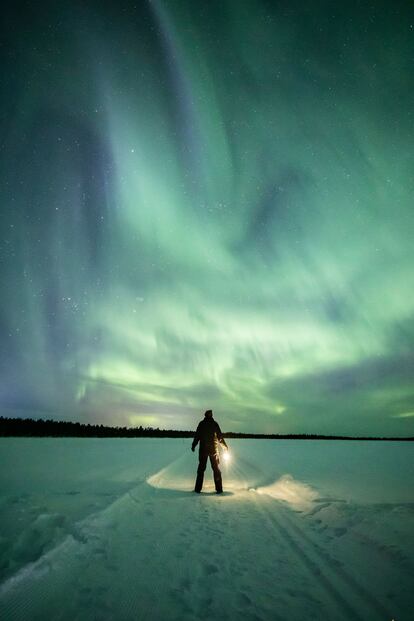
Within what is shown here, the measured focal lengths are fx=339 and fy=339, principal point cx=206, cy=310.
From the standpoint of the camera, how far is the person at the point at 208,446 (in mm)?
8602

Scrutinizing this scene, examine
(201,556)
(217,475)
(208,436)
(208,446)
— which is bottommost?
(201,556)

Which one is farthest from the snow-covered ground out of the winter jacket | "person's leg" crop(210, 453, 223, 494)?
the winter jacket

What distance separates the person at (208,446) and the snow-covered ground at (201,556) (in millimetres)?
537

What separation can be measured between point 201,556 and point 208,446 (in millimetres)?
4720

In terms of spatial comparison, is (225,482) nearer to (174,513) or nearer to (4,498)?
(174,513)

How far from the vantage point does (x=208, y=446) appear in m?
8.92

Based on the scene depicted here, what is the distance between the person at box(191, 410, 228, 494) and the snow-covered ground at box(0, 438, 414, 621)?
54cm

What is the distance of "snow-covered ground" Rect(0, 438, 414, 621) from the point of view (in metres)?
3.09

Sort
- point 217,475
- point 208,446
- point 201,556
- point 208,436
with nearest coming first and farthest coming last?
point 201,556
point 217,475
point 208,446
point 208,436

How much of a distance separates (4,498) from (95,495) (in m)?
1.84

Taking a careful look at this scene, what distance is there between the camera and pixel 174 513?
6.27 metres

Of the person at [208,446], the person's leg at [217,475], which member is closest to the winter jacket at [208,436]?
Result: the person at [208,446]

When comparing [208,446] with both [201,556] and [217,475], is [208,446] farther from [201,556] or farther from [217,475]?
[201,556]

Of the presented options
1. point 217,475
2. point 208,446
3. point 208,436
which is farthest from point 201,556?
point 208,436
